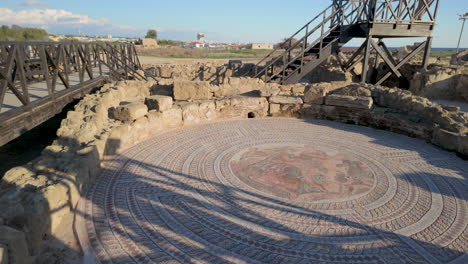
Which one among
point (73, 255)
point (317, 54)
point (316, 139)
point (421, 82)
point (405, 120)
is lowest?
point (73, 255)

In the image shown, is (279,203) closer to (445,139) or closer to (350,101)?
(445,139)

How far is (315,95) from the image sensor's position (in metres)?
9.31

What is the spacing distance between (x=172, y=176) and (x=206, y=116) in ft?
13.1

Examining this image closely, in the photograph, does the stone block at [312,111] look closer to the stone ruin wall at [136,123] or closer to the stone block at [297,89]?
the stone ruin wall at [136,123]

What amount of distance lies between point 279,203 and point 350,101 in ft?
18.8

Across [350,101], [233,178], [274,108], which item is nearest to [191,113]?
[274,108]

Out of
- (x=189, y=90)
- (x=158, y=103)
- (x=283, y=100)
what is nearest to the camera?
(x=158, y=103)

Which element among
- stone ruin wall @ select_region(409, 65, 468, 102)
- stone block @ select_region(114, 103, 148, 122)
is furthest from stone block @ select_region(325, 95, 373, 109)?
stone ruin wall @ select_region(409, 65, 468, 102)

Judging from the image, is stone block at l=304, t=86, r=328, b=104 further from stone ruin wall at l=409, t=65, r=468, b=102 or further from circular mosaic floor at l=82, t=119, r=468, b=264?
stone ruin wall at l=409, t=65, r=468, b=102

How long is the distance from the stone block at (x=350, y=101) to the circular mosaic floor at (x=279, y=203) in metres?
1.92

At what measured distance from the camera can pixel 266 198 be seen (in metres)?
4.49

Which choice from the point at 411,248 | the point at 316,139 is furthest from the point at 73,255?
the point at 316,139

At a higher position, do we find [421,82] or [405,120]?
[421,82]

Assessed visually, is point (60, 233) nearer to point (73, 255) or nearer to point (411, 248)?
point (73, 255)
